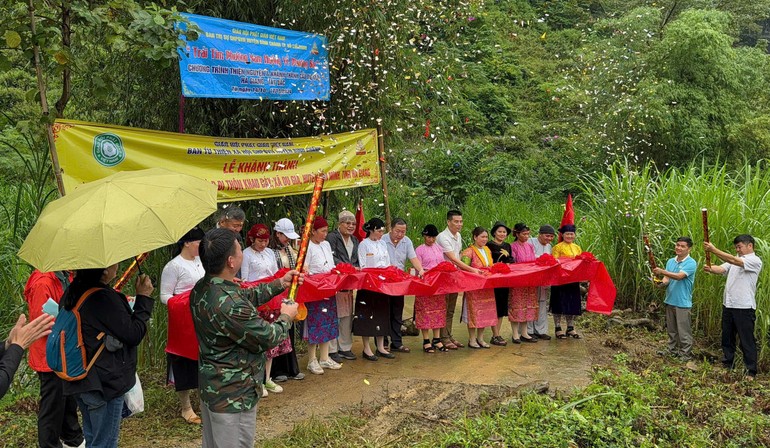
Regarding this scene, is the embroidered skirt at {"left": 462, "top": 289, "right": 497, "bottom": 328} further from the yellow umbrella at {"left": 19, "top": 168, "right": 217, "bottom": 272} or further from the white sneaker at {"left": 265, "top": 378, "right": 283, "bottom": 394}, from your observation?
the yellow umbrella at {"left": 19, "top": 168, "right": 217, "bottom": 272}

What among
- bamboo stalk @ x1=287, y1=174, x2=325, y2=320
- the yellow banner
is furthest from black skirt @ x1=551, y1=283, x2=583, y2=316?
bamboo stalk @ x1=287, y1=174, x2=325, y2=320

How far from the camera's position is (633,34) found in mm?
14867

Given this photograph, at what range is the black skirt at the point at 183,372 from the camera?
5621 millimetres

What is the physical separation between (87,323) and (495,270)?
4715 mm

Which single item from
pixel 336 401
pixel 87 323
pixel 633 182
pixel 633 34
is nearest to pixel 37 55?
pixel 87 323

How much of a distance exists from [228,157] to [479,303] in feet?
10.1

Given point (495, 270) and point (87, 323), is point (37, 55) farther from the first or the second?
point (495, 270)

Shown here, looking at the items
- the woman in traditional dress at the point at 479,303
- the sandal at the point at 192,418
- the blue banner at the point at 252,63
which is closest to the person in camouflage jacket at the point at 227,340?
the sandal at the point at 192,418

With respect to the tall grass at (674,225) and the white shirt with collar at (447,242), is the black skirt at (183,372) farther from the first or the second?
the tall grass at (674,225)

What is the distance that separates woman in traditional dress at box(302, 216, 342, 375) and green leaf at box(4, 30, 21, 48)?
291 cm

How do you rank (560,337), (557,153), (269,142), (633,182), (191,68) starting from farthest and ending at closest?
(557,153)
(633,182)
(560,337)
(269,142)
(191,68)

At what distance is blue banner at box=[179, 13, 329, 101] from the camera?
684cm

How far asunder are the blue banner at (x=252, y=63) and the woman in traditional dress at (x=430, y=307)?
2002 millimetres

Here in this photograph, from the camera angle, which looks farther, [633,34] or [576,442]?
[633,34]
